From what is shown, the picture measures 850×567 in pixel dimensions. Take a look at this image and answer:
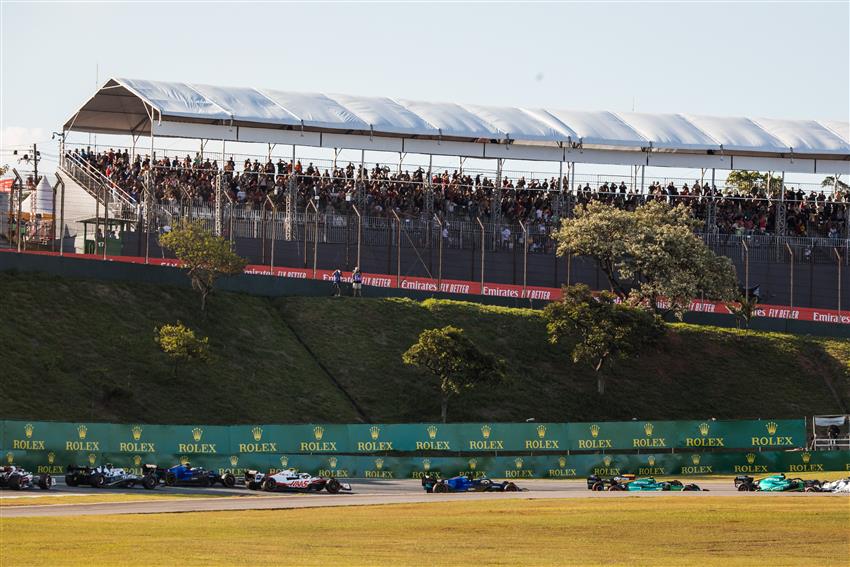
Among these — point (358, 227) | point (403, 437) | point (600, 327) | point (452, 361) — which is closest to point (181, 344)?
point (403, 437)

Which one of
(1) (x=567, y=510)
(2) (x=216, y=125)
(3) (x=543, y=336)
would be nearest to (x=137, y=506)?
(1) (x=567, y=510)

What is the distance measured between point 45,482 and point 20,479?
2.93 ft

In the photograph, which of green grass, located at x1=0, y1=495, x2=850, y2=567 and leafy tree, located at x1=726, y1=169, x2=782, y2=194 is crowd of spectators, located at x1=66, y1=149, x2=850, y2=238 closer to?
leafy tree, located at x1=726, y1=169, x2=782, y2=194

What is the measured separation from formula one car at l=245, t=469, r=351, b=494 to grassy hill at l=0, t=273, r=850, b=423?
12.3 meters

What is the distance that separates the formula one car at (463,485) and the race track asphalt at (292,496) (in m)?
0.45

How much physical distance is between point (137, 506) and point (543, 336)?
38790mm

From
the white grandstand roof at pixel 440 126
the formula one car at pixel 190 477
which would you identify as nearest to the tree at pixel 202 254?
the white grandstand roof at pixel 440 126

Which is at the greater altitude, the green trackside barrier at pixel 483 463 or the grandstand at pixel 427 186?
the grandstand at pixel 427 186

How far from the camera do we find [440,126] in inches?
3743

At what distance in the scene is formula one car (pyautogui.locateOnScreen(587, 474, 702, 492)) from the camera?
180 ft

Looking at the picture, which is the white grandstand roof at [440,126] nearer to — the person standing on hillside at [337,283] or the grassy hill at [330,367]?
the person standing on hillside at [337,283]

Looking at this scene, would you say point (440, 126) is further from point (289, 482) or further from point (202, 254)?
point (289, 482)

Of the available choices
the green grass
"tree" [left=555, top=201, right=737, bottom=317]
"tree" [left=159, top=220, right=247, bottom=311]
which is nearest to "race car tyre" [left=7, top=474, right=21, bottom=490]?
the green grass

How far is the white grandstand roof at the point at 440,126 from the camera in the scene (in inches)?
3489
